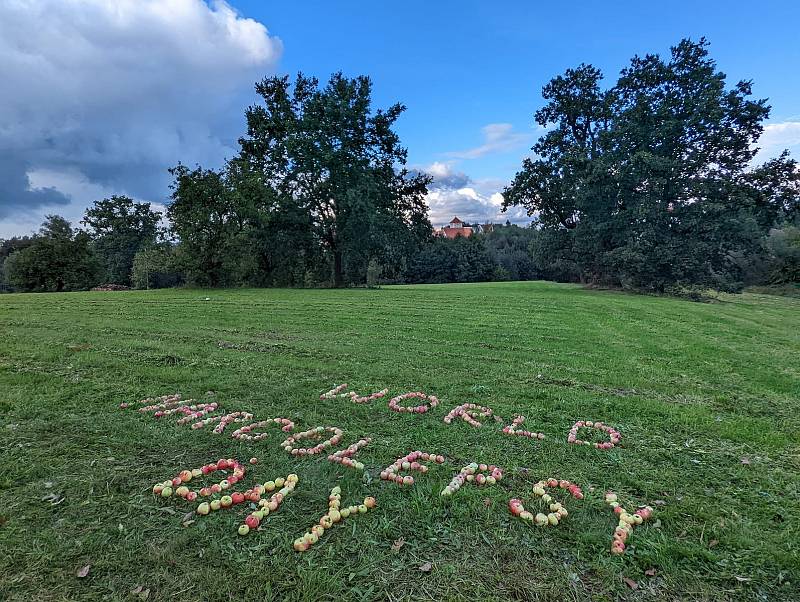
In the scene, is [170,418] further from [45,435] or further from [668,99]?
[668,99]

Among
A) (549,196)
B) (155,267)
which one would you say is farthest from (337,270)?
(549,196)

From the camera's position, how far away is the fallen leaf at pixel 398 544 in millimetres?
2391

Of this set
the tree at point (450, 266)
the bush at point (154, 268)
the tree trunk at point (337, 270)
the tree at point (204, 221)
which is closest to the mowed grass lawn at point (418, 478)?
the tree at point (204, 221)

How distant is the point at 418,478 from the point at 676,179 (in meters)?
22.7

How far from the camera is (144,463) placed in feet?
10.6

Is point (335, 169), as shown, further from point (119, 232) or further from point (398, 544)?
point (119, 232)

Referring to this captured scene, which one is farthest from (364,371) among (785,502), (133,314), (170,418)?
(133,314)

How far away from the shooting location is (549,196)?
24422 millimetres

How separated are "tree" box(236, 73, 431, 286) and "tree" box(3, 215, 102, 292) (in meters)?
14.7

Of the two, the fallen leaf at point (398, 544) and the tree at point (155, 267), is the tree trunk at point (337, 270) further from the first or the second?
the fallen leaf at point (398, 544)

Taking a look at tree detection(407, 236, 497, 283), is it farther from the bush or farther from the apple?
the apple

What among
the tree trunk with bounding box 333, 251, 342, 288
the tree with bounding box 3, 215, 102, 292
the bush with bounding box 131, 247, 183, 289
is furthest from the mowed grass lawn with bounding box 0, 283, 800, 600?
the tree with bounding box 3, 215, 102, 292

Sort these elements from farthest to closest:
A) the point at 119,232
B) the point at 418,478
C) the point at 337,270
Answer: the point at 119,232
the point at 337,270
the point at 418,478

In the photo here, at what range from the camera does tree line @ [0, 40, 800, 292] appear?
19.7 metres
